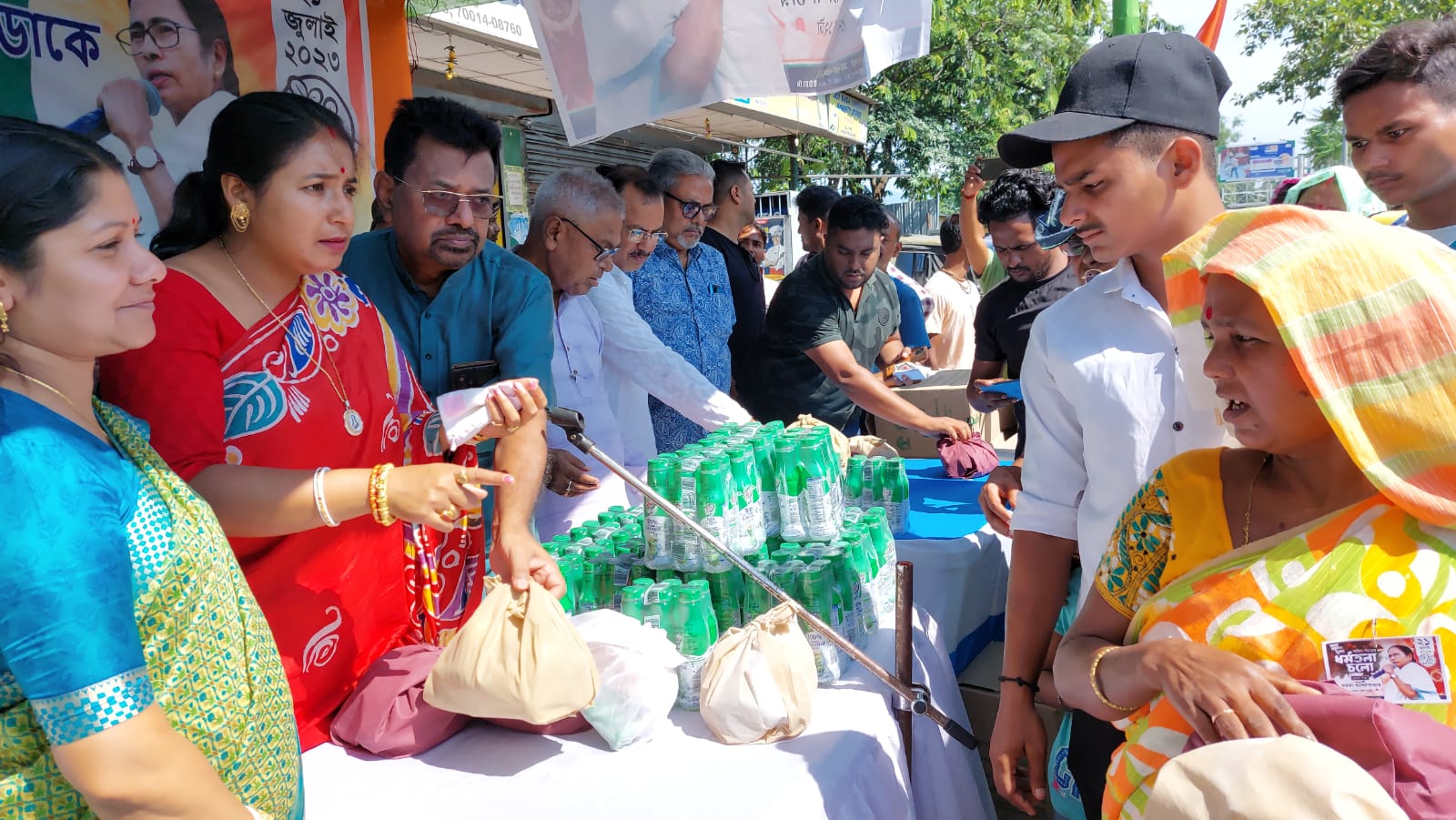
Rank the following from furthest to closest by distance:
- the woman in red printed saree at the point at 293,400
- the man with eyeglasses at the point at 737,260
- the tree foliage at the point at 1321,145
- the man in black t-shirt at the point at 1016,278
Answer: the tree foliage at the point at 1321,145 < the man with eyeglasses at the point at 737,260 < the man in black t-shirt at the point at 1016,278 < the woman in red printed saree at the point at 293,400

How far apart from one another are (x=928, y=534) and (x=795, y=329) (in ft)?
4.74

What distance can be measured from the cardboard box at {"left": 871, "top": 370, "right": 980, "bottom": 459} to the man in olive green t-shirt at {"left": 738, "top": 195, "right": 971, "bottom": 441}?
9.4 inches

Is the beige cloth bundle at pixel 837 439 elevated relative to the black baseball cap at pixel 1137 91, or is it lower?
lower

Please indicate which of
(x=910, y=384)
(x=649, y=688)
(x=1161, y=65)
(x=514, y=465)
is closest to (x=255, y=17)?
(x=514, y=465)

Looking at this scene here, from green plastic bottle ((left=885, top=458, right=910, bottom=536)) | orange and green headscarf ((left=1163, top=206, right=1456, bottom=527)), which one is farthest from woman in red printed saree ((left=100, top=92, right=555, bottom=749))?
green plastic bottle ((left=885, top=458, right=910, bottom=536))

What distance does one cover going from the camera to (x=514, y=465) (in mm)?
2039

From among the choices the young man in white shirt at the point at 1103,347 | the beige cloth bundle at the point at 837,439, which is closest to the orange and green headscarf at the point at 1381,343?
the young man in white shirt at the point at 1103,347

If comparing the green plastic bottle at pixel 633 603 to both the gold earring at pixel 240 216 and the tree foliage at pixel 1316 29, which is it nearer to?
the gold earring at pixel 240 216

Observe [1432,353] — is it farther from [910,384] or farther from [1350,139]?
[910,384]

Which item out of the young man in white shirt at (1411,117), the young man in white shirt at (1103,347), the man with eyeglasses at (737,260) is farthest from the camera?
the man with eyeglasses at (737,260)

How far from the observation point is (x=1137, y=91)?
1.53 m

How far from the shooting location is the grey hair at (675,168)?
4.07m

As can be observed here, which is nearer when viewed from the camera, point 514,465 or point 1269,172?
point 514,465

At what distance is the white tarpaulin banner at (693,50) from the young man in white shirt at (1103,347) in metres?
1.02
